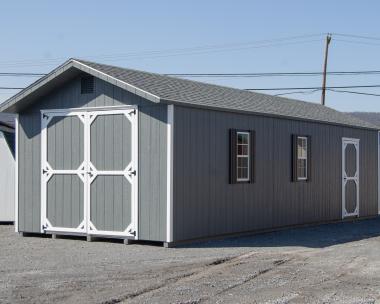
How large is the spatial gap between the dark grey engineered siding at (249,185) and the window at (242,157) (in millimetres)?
148

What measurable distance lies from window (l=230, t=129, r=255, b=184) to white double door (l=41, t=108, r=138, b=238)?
2315 mm

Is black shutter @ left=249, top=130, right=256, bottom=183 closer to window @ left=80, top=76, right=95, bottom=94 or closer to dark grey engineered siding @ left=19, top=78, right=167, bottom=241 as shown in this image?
dark grey engineered siding @ left=19, top=78, right=167, bottom=241

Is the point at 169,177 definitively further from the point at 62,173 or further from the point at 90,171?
the point at 62,173

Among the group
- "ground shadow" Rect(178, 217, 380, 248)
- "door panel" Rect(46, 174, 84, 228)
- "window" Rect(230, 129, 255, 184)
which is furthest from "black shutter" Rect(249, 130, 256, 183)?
"door panel" Rect(46, 174, 84, 228)

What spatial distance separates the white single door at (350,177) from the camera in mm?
20359

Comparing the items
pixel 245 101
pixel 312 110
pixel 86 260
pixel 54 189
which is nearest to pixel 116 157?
pixel 54 189

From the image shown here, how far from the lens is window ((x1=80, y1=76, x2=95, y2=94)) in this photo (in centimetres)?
1470

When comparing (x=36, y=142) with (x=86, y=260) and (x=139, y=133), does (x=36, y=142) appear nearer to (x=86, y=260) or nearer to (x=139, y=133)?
(x=139, y=133)

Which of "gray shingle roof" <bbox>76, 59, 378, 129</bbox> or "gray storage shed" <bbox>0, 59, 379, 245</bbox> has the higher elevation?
"gray shingle roof" <bbox>76, 59, 378, 129</bbox>

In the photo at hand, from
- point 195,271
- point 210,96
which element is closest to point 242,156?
point 210,96

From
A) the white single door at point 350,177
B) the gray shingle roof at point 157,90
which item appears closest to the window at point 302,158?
the gray shingle roof at point 157,90

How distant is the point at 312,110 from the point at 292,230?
196 inches

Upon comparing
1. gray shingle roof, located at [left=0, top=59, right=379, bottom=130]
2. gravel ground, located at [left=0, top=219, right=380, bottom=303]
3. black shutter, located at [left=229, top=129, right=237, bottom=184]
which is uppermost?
gray shingle roof, located at [left=0, top=59, right=379, bottom=130]

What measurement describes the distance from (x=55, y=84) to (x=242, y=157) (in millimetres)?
4325
